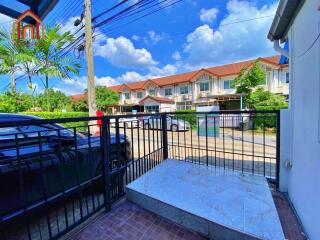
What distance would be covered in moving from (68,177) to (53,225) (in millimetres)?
587

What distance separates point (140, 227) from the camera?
2.19 m

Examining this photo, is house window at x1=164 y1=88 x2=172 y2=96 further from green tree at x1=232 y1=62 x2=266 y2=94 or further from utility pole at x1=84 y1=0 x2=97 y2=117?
utility pole at x1=84 y1=0 x2=97 y2=117

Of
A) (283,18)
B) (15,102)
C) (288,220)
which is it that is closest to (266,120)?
(283,18)

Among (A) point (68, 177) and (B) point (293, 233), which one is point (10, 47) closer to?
(A) point (68, 177)

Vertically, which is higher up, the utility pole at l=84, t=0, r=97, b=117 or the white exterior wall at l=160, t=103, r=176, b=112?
the utility pole at l=84, t=0, r=97, b=117

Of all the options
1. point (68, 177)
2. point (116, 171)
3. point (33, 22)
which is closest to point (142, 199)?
point (116, 171)

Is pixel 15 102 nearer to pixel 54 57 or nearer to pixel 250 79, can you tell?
pixel 54 57

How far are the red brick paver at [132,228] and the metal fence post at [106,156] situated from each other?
20cm

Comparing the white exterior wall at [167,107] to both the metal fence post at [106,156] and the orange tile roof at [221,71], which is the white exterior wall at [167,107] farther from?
the metal fence post at [106,156]

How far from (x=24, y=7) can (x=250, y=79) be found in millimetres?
15528

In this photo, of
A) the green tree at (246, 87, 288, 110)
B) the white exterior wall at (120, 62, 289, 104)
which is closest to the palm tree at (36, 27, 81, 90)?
the green tree at (246, 87, 288, 110)

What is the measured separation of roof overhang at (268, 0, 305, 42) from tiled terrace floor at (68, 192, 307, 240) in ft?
9.03

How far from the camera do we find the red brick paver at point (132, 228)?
2.03 m

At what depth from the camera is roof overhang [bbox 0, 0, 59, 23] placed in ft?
5.44
